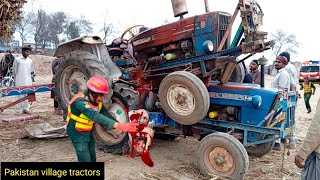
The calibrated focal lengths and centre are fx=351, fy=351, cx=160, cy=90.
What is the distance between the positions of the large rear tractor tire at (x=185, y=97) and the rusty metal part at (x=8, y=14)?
12.5 feet

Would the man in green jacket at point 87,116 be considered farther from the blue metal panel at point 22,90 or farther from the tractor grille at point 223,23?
the blue metal panel at point 22,90

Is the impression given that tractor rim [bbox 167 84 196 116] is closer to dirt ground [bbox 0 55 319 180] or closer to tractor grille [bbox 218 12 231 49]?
dirt ground [bbox 0 55 319 180]

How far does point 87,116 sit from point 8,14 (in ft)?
14.1

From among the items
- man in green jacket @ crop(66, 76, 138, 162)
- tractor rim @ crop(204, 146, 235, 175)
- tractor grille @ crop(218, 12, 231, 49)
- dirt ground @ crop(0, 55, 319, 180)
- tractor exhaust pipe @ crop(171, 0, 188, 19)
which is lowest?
dirt ground @ crop(0, 55, 319, 180)

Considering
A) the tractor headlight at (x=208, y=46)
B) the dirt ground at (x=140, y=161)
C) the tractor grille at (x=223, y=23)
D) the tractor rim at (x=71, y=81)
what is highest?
the tractor grille at (x=223, y=23)

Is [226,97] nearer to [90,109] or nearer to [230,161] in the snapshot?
[230,161]

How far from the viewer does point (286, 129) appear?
501 centimetres

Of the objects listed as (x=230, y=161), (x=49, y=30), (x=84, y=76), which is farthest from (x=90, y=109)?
(x=49, y=30)

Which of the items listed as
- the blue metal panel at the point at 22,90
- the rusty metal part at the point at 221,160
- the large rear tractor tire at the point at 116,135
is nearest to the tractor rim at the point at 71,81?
the large rear tractor tire at the point at 116,135

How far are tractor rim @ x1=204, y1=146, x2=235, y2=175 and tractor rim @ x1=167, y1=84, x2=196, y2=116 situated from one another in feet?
2.02

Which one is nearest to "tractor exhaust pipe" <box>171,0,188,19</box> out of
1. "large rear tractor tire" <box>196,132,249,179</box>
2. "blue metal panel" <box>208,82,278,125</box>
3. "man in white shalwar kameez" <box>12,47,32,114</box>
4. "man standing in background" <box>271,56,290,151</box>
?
"blue metal panel" <box>208,82,278,125</box>

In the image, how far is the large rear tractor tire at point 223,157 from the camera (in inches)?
175

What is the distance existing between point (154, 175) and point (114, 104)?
5.23 feet

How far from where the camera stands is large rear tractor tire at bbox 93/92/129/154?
5.75 m
